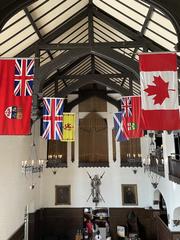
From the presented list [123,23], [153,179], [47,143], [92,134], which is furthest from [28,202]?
[123,23]

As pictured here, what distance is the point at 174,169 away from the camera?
9.98 metres

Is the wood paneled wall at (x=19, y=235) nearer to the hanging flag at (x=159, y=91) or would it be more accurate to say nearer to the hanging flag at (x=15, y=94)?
the hanging flag at (x=15, y=94)

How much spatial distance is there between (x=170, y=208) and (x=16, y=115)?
8.43m

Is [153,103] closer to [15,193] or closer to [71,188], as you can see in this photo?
[15,193]

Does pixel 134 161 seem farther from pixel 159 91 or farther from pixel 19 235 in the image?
pixel 159 91

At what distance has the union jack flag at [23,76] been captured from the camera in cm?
609

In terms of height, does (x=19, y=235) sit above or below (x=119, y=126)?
below

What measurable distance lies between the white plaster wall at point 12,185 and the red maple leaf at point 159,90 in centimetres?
678

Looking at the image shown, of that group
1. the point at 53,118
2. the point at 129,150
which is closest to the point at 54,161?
the point at 129,150

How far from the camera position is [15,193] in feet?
37.8

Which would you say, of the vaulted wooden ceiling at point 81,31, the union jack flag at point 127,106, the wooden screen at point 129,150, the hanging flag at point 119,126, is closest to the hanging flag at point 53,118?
the vaulted wooden ceiling at point 81,31

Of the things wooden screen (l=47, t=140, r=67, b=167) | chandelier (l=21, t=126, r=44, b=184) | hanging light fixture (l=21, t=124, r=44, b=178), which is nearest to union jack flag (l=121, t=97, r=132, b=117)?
chandelier (l=21, t=126, r=44, b=184)

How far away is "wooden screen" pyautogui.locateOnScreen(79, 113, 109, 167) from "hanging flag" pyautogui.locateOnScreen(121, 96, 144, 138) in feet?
21.6

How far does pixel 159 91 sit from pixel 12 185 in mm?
8427
